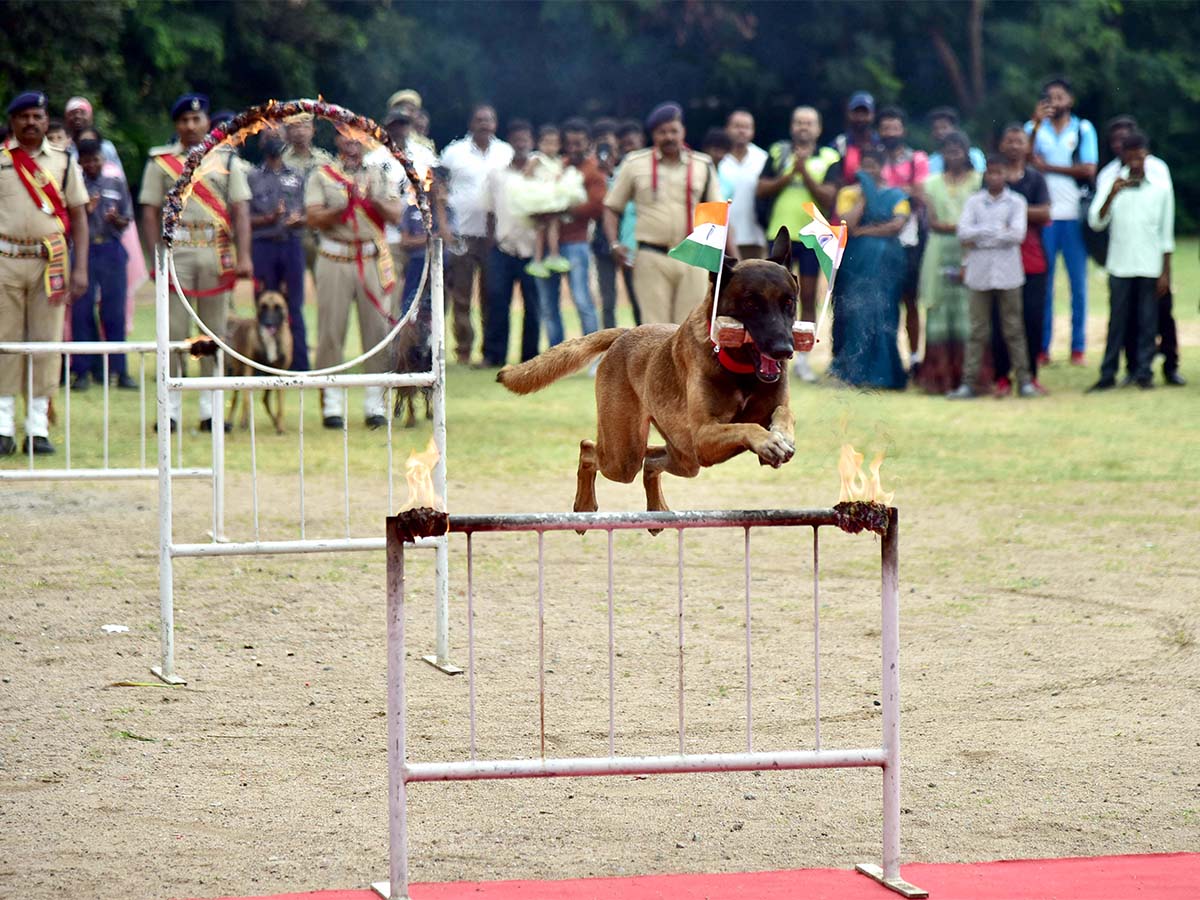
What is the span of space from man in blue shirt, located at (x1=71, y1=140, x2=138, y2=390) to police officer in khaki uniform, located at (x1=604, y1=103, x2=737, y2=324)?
4.86 metres

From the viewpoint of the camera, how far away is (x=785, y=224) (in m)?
13.7

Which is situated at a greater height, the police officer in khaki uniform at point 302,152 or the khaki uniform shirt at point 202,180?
the police officer in khaki uniform at point 302,152

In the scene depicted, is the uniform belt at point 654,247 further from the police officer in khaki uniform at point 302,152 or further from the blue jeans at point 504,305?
the blue jeans at point 504,305

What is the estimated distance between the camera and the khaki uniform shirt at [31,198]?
11.3m

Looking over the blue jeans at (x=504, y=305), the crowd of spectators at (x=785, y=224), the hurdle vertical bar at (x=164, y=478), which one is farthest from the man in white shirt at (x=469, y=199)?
the hurdle vertical bar at (x=164, y=478)

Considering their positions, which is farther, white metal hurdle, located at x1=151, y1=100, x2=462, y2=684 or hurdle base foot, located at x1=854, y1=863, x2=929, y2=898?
white metal hurdle, located at x1=151, y1=100, x2=462, y2=684

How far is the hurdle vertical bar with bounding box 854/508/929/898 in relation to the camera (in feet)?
14.9

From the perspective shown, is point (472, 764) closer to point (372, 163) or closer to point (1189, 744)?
point (1189, 744)

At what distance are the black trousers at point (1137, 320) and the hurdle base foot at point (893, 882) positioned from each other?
11824mm

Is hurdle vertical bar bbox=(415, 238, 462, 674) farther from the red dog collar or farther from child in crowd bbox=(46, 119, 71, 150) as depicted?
child in crowd bbox=(46, 119, 71, 150)

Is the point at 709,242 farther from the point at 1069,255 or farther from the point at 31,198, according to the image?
the point at 1069,255

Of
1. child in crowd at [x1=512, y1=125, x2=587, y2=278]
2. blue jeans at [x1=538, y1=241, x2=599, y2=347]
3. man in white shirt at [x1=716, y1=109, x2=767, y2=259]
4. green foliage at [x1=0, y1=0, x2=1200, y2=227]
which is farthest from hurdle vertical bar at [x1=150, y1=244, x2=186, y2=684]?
green foliage at [x1=0, y1=0, x2=1200, y2=227]

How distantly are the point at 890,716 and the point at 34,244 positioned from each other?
8.56 meters

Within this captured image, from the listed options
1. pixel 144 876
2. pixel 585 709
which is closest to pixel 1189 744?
pixel 585 709
